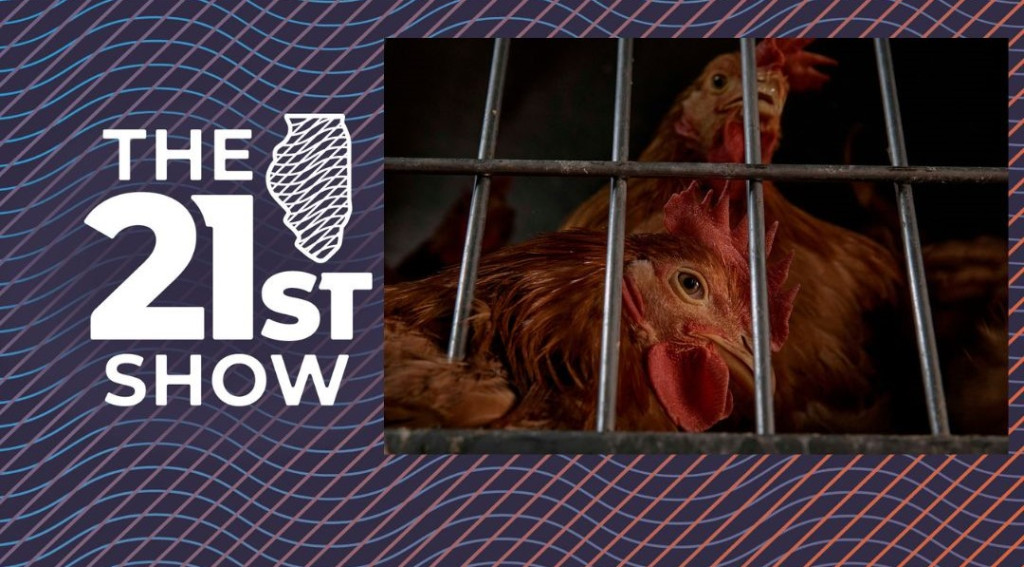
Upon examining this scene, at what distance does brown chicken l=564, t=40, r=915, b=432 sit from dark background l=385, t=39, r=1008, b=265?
0.03m

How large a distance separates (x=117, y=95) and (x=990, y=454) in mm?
1514

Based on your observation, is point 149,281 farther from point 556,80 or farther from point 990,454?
point 990,454

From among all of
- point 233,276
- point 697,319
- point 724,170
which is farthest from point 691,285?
point 233,276

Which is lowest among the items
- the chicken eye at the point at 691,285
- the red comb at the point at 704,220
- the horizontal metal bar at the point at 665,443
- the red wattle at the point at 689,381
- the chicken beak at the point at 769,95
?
the horizontal metal bar at the point at 665,443

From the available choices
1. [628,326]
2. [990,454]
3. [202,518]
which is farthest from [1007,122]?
[202,518]

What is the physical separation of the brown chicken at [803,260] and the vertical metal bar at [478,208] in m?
0.16

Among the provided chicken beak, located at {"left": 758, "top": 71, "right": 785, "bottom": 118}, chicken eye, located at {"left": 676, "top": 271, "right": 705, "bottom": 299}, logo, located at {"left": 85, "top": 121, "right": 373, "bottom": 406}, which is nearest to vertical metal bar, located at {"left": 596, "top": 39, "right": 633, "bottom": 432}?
chicken eye, located at {"left": 676, "top": 271, "right": 705, "bottom": 299}

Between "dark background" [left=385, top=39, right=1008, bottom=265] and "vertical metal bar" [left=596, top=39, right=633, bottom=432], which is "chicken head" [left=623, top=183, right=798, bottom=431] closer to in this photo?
"vertical metal bar" [left=596, top=39, right=633, bottom=432]

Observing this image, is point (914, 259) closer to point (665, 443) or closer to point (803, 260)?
point (803, 260)

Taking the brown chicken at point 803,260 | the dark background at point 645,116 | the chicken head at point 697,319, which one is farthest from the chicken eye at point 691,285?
the dark background at point 645,116

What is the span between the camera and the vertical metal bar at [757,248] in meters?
1.20

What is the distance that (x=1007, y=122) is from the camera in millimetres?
1294

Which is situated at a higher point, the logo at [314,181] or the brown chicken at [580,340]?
the logo at [314,181]

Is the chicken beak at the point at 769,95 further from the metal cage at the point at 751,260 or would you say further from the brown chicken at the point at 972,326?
the brown chicken at the point at 972,326
